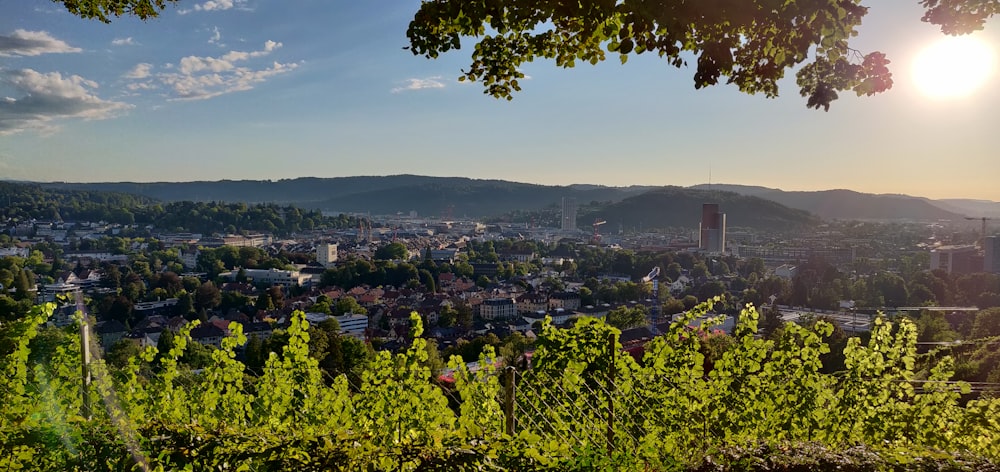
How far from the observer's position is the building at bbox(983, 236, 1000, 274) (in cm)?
4981

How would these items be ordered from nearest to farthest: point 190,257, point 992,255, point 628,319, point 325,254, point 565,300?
point 628,319 → point 992,255 → point 565,300 → point 190,257 → point 325,254

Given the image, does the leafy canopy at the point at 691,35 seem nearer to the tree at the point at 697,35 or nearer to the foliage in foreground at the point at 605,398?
the tree at the point at 697,35

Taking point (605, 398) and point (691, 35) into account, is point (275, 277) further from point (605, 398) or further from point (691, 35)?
point (691, 35)

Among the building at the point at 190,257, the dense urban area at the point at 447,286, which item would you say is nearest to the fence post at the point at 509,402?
the dense urban area at the point at 447,286

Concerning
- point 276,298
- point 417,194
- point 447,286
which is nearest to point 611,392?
point 276,298

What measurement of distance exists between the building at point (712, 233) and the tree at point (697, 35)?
90.7m

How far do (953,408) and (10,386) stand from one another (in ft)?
18.7

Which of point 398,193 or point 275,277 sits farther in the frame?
point 398,193

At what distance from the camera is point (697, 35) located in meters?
2.41

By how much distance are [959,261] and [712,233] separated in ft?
135

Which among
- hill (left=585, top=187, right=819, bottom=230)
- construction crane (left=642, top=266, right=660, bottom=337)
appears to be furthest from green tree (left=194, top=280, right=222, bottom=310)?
hill (left=585, top=187, right=819, bottom=230)

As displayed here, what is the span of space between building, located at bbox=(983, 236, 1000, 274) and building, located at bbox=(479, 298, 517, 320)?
Result: 113 feet

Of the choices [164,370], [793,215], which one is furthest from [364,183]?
[164,370]

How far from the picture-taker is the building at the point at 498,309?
47.8 meters
